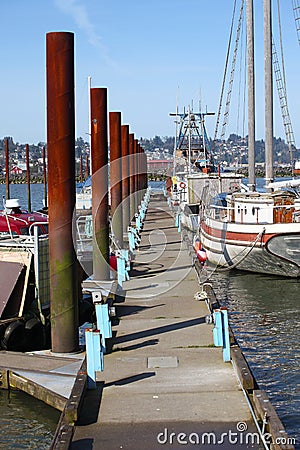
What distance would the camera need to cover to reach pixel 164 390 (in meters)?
10.3

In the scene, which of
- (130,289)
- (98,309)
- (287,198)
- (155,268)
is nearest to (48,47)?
(98,309)

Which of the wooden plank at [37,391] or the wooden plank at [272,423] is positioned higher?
the wooden plank at [272,423]

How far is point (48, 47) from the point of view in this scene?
12.2 metres

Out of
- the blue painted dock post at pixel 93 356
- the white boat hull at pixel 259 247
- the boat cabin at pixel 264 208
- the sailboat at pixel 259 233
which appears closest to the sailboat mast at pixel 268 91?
the sailboat at pixel 259 233

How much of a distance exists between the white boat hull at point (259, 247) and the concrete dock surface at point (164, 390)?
9.31m

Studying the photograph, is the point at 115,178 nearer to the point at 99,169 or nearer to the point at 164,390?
the point at 99,169

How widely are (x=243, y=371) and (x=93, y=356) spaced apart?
2.17 m

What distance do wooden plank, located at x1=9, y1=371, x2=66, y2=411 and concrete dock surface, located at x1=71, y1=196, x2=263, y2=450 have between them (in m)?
0.78

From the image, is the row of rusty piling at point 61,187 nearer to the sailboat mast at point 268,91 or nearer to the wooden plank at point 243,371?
the wooden plank at point 243,371

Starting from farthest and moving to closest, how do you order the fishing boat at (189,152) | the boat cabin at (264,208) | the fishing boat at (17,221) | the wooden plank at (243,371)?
the fishing boat at (189,152) < the boat cabin at (264,208) < the fishing boat at (17,221) < the wooden plank at (243,371)

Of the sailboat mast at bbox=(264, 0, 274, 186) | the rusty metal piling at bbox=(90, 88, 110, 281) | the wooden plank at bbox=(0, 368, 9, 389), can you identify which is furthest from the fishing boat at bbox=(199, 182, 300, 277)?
the wooden plank at bbox=(0, 368, 9, 389)

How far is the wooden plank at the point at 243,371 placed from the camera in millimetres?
9914

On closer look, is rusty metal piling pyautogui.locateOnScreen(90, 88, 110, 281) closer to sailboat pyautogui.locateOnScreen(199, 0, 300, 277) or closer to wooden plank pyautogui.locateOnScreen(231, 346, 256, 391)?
sailboat pyautogui.locateOnScreen(199, 0, 300, 277)

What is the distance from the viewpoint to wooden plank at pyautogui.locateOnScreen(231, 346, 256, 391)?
9.91m
